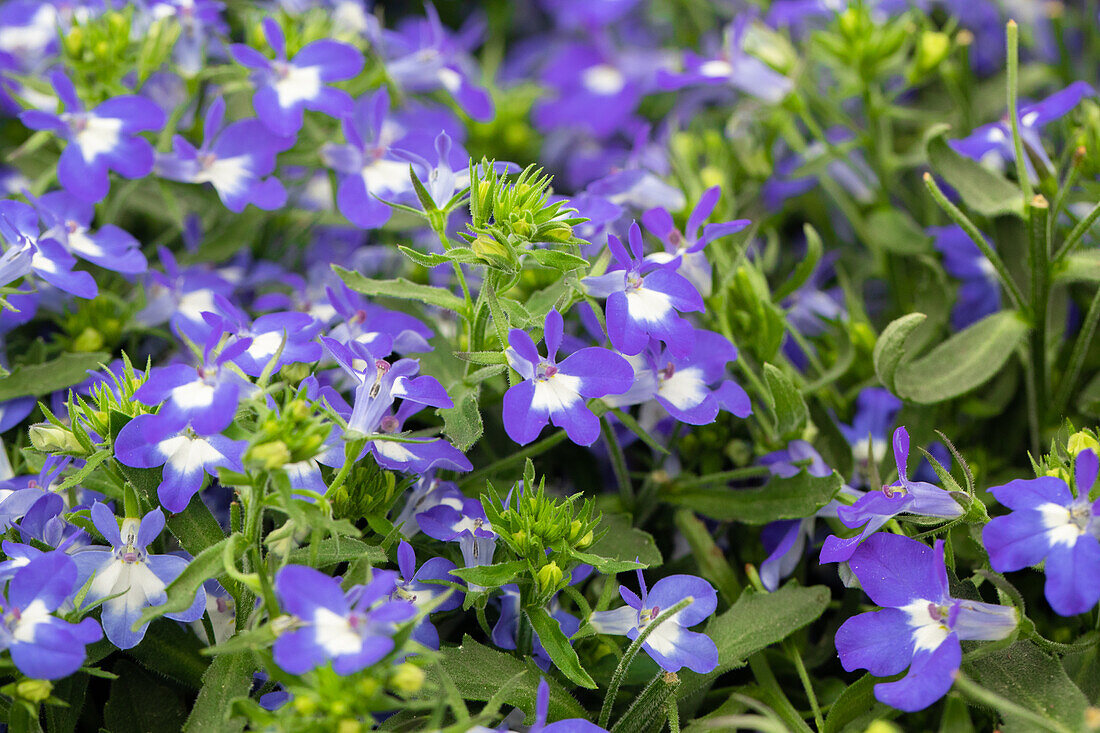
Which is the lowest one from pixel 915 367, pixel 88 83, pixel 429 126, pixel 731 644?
pixel 731 644

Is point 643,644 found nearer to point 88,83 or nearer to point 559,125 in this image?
point 88,83

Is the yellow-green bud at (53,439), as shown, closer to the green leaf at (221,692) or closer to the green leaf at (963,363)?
the green leaf at (221,692)

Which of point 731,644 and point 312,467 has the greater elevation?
point 312,467

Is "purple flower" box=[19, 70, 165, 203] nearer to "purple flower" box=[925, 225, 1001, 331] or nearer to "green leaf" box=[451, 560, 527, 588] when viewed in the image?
"green leaf" box=[451, 560, 527, 588]

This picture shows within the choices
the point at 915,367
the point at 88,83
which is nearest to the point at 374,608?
the point at 915,367

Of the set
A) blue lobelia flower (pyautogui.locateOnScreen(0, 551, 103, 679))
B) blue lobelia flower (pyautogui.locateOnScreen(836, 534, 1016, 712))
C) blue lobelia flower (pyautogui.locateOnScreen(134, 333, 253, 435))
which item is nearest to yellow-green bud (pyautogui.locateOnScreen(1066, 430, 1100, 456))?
blue lobelia flower (pyautogui.locateOnScreen(836, 534, 1016, 712))

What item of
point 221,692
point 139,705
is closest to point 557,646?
point 221,692

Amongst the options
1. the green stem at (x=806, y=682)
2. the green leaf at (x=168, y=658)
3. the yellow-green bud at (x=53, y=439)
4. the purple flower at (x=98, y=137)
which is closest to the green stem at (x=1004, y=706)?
the green stem at (x=806, y=682)
